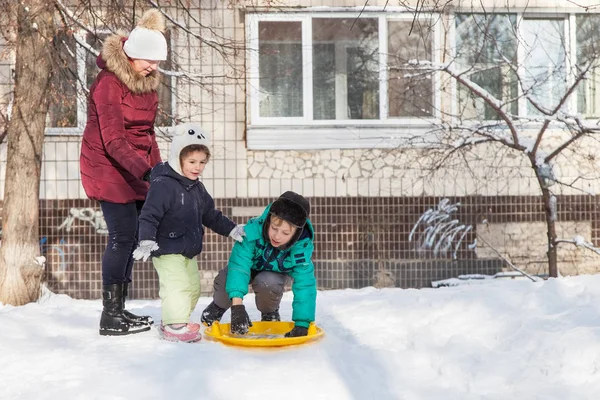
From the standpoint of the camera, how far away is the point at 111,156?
4980mm

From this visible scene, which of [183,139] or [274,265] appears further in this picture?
[274,265]

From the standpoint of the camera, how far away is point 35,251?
773cm

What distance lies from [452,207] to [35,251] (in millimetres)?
→ 5279

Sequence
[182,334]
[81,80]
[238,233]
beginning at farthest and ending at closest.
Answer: [81,80] < [238,233] < [182,334]

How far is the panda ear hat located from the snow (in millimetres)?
1085

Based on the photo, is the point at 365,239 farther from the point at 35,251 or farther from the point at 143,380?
the point at 143,380

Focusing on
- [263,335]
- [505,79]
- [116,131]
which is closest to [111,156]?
[116,131]

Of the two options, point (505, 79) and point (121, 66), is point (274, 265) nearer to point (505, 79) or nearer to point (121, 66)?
point (121, 66)

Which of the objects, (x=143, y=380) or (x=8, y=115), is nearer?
(x=143, y=380)

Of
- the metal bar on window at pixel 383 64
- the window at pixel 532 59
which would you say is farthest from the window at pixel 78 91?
the window at pixel 532 59

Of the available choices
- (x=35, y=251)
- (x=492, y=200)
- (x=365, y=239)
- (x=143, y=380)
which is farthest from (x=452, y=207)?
(x=143, y=380)

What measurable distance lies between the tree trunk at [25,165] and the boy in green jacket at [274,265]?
305 cm

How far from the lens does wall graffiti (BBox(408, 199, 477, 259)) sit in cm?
1038

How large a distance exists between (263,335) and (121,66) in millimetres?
1945
